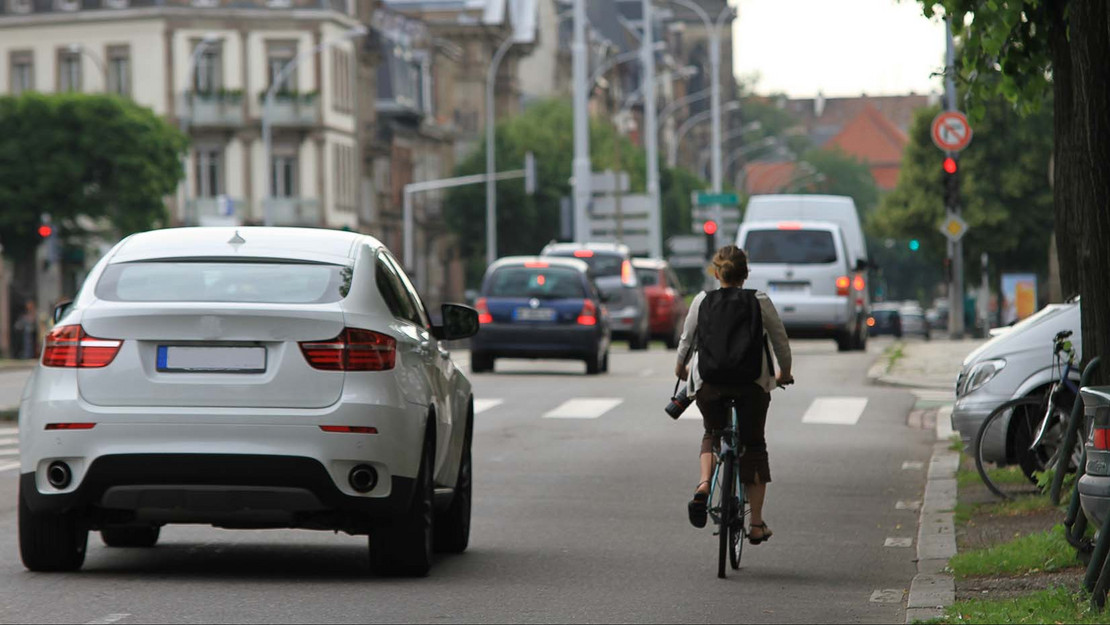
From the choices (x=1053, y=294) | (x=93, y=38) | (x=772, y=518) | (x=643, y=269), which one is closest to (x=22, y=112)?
(x=93, y=38)

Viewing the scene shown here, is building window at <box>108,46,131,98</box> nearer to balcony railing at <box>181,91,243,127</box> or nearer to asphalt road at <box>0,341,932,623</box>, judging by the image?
balcony railing at <box>181,91,243,127</box>

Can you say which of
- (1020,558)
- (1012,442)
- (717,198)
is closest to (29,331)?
(717,198)

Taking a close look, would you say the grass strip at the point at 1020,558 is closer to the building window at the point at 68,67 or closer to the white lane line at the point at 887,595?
the white lane line at the point at 887,595

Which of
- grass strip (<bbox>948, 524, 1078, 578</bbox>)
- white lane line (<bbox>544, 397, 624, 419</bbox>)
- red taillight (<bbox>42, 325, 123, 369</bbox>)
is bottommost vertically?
white lane line (<bbox>544, 397, 624, 419</bbox>)

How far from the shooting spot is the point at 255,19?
260 feet

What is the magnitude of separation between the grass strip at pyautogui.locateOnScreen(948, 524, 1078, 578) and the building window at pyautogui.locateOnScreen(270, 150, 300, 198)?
230 ft

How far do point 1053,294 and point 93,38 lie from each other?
59375 millimetres

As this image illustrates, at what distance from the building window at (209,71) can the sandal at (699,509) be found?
2722 inches

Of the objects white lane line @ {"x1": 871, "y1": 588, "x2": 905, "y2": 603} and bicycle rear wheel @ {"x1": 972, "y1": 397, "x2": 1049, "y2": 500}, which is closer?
white lane line @ {"x1": 871, "y1": 588, "x2": 905, "y2": 603}

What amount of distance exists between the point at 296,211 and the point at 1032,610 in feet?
235

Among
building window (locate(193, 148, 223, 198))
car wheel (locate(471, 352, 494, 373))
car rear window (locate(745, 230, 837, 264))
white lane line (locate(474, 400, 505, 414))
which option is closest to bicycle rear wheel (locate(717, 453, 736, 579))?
white lane line (locate(474, 400, 505, 414))

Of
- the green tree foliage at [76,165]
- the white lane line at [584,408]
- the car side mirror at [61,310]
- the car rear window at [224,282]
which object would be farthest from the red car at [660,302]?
the car rear window at [224,282]

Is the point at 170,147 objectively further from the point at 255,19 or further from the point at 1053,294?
the point at 1053,294

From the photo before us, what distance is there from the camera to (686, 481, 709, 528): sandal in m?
10.7
